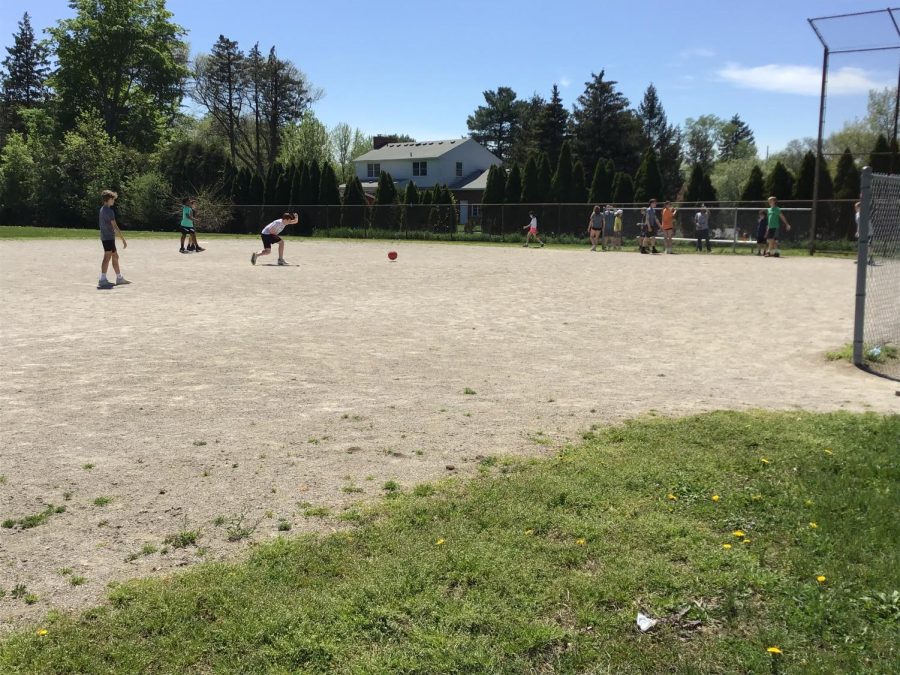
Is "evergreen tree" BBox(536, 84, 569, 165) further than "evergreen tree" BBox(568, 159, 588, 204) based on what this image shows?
Yes

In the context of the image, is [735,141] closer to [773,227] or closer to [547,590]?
[773,227]

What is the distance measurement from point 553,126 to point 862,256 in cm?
6523

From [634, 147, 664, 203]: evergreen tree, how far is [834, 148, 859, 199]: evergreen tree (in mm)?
9517

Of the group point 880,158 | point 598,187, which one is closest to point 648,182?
point 598,187

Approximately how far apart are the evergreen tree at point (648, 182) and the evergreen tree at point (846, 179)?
9517 millimetres

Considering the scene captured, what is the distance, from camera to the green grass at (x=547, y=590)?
10.1 feet

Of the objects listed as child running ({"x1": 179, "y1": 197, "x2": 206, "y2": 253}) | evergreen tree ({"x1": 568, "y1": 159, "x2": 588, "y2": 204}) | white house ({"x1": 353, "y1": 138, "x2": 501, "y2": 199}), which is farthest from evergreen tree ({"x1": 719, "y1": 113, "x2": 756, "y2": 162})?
child running ({"x1": 179, "y1": 197, "x2": 206, "y2": 253})

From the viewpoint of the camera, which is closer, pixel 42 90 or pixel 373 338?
pixel 373 338

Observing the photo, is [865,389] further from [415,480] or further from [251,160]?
[251,160]

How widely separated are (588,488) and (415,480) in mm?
1173

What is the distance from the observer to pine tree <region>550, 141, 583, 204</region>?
43844 mm

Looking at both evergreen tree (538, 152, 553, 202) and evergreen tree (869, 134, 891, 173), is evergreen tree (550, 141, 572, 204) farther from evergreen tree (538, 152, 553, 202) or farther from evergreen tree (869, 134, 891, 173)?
evergreen tree (869, 134, 891, 173)

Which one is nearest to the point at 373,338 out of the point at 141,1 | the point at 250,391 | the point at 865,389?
the point at 250,391

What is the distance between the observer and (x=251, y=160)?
3546 inches
